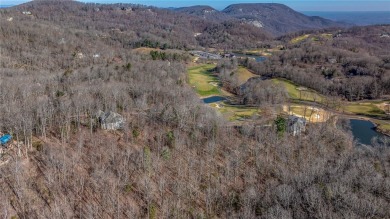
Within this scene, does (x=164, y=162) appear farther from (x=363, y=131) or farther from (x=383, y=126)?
(x=383, y=126)

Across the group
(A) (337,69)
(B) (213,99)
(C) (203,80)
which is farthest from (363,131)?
(C) (203,80)

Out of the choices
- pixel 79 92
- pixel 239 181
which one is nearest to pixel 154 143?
pixel 239 181

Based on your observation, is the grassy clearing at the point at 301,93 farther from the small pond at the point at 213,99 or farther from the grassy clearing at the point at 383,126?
the small pond at the point at 213,99

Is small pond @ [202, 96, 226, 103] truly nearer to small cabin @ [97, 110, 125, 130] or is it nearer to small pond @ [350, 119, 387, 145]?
small pond @ [350, 119, 387, 145]

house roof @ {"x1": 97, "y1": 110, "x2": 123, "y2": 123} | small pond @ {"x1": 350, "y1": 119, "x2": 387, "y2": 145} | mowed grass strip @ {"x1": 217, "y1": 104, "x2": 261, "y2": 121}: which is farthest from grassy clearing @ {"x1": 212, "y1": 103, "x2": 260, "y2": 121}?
house roof @ {"x1": 97, "y1": 110, "x2": 123, "y2": 123}

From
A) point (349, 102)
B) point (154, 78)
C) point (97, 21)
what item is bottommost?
point (349, 102)

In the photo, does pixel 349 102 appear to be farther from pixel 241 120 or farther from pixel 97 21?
pixel 97 21

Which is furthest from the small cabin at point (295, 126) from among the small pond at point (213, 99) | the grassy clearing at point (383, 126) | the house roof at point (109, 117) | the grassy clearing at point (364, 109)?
the small pond at point (213, 99)
